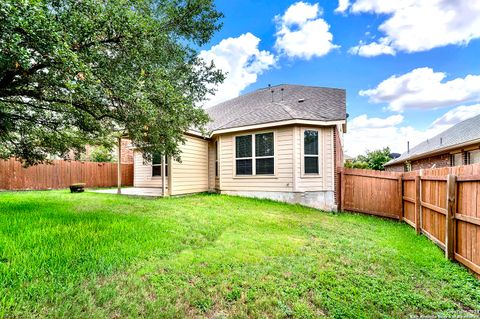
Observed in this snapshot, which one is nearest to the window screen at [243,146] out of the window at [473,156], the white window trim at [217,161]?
the white window trim at [217,161]

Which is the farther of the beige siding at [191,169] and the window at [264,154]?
the beige siding at [191,169]

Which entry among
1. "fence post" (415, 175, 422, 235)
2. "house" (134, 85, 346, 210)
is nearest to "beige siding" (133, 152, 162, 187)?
"house" (134, 85, 346, 210)

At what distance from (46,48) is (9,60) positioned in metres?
0.61

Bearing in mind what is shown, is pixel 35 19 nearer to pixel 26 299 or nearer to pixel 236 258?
pixel 26 299

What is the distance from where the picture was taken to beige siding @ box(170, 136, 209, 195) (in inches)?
417

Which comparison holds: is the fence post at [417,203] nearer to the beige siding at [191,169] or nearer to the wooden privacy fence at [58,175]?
the beige siding at [191,169]

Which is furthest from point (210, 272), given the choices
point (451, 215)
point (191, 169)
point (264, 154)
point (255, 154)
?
point (191, 169)

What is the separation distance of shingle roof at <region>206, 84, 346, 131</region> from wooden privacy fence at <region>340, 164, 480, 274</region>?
2.79 m

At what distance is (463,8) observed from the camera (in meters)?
8.18

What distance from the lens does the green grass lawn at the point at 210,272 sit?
8.48 feet

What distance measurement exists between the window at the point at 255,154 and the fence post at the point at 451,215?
6.13 metres

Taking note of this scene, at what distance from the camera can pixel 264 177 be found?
9.99m

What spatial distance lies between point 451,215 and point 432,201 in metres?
1.25

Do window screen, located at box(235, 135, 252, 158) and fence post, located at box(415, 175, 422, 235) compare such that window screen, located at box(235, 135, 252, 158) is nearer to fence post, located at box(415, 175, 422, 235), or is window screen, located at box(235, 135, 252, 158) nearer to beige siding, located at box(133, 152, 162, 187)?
beige siding, located at box(133, 152, 162, 187)
